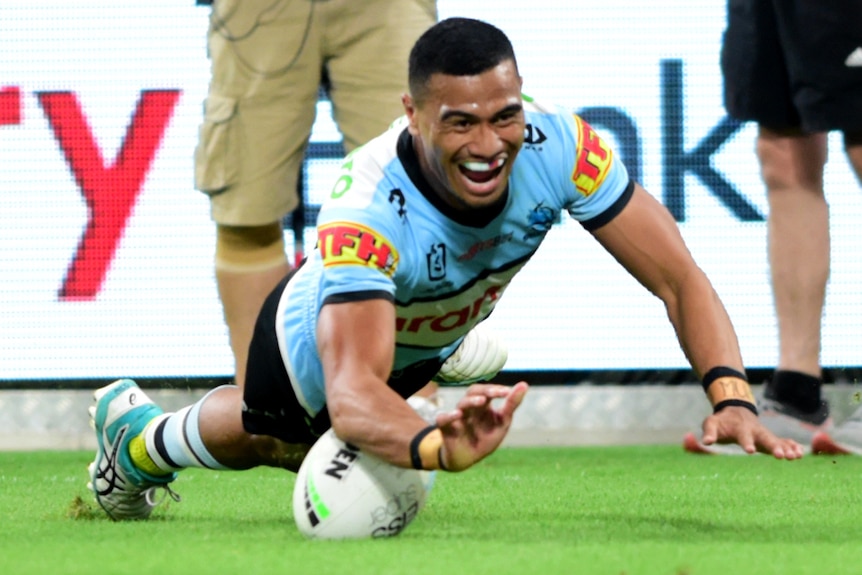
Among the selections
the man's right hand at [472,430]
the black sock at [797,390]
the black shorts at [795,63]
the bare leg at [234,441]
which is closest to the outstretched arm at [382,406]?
the man's right hand at [472,430]

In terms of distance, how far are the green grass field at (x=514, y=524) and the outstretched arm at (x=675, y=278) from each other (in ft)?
1.06

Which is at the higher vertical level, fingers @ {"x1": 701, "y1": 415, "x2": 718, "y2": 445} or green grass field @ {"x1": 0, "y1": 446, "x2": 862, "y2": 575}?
fingers @ {"x1": 701, "y1": 415, "x2": 718, "y2": 445}

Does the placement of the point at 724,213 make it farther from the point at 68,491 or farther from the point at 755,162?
the point at 68,491

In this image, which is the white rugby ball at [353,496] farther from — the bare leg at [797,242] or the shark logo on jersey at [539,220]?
the bare leg at [797,242]

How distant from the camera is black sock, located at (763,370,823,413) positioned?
4.65 m

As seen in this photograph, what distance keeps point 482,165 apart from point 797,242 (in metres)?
1.96

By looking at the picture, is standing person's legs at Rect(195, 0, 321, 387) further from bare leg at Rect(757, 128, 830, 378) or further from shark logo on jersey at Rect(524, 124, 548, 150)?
shark logo on jersey at Rect(524, 124, 548, 150)

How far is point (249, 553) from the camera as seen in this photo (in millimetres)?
2730

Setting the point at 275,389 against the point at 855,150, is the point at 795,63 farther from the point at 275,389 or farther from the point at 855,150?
the point at 275,389

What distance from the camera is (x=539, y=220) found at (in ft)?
10.6

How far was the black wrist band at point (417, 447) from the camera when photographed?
2.77 m

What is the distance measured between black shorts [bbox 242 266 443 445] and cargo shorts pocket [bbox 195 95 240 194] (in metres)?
1.20

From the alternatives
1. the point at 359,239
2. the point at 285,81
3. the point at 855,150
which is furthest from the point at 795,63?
the point at 359,239

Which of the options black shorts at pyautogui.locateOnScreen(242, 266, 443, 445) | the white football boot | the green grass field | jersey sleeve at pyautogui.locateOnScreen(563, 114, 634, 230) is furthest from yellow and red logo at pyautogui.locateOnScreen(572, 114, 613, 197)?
the white football boot
